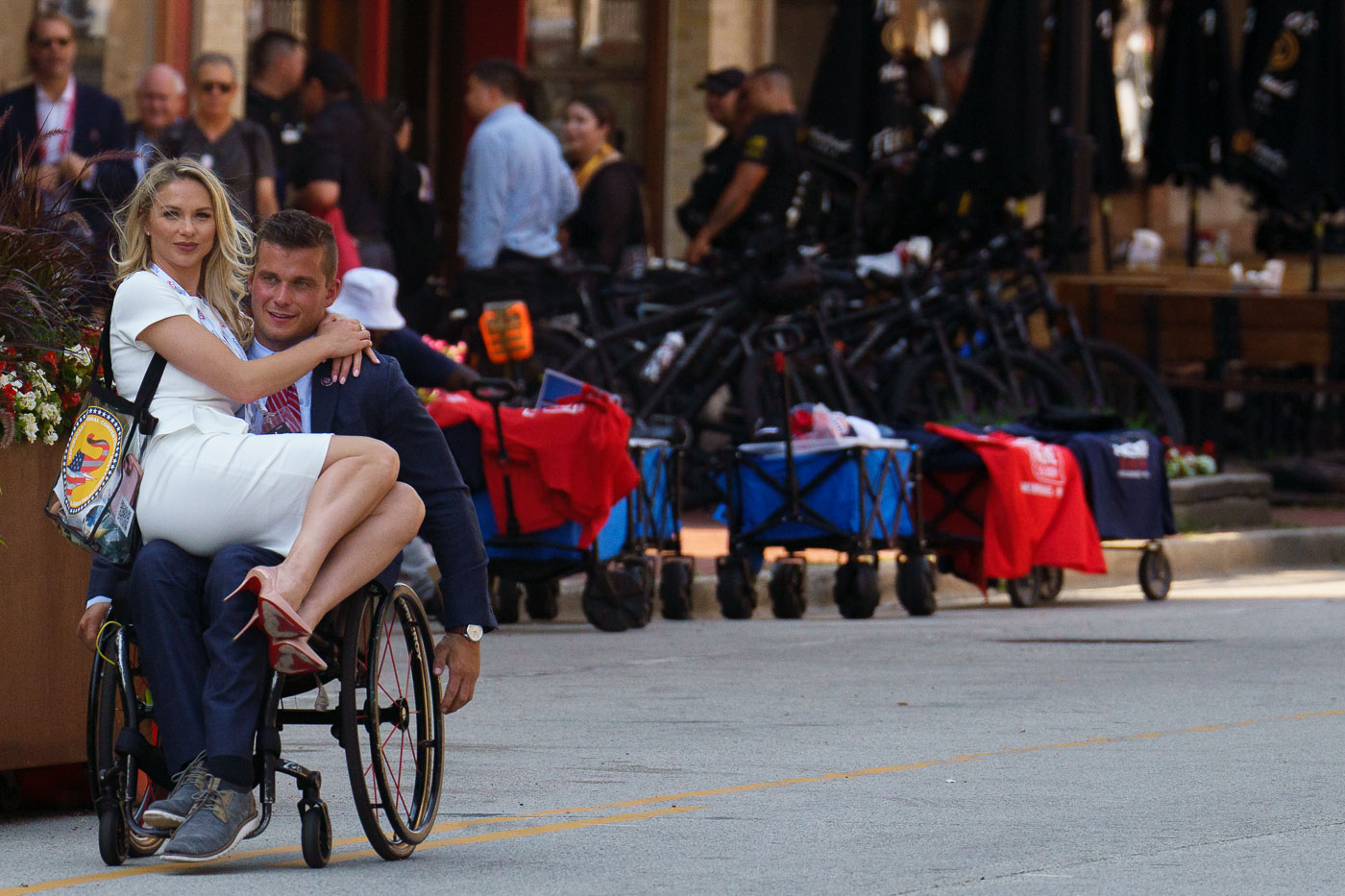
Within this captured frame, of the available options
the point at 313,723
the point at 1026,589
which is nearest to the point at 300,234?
the point at 313,723

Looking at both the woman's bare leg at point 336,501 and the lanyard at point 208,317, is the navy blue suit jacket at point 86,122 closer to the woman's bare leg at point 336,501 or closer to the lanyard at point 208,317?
the lanyard at point 208,317

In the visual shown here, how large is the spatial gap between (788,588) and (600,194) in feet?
14.9

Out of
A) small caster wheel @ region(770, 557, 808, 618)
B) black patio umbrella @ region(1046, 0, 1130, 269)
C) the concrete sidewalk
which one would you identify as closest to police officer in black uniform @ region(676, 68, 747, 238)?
the concrete sidewalk

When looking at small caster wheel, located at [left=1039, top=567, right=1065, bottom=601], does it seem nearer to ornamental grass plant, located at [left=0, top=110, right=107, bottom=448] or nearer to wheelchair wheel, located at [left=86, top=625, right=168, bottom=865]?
ornamental grass plant, located at [left=0, top=110, right=107, bottom=448]

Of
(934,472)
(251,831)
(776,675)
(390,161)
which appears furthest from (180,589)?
(390,161)

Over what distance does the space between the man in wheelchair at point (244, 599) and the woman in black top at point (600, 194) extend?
9903 mm

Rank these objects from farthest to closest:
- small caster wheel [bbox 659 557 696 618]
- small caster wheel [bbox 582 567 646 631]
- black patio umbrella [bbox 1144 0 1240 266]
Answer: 1. black patio umbrella [bbox 1144 0 1240 266]
2. small caster wheel [bbox 659 557 696 618]
3. small caster wheel [bbox 582 567 646 631]

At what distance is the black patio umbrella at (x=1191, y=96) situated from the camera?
2170 centimetres

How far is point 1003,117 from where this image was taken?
1916 cm

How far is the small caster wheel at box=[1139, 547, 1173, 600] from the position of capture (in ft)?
44.1

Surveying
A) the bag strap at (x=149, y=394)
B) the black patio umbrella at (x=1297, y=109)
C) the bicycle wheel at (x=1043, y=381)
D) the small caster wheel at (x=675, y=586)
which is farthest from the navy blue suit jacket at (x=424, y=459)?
the black patio umbrella at (x=1297, y=109)

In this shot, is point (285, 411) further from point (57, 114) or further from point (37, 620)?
point (57, 114)

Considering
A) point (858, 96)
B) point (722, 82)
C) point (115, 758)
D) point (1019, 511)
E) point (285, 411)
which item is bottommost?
point (115, 758)

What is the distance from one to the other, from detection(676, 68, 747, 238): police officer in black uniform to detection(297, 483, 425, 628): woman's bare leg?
10580 millimetres
